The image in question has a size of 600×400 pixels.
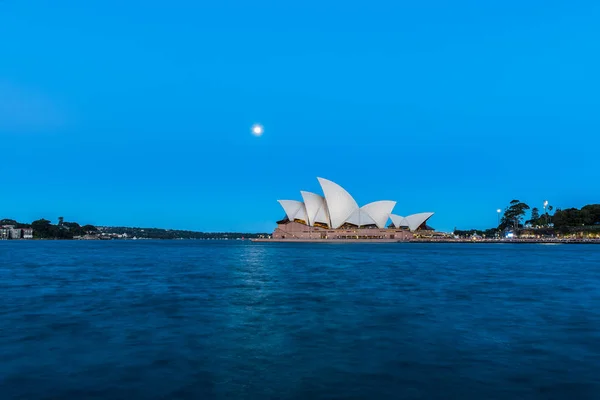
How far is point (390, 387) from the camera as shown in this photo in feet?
22.4

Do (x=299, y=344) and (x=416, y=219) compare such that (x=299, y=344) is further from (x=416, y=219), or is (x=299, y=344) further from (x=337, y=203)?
(x=416, y=219)

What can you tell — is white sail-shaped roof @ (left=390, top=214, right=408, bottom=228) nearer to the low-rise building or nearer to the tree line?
the tree line

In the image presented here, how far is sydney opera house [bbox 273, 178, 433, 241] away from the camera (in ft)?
356

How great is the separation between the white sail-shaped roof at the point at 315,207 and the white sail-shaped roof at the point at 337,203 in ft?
10.2

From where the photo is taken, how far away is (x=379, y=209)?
119312 millimetres

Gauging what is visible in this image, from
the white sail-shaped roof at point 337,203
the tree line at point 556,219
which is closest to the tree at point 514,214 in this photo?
the tree line at point 556,219

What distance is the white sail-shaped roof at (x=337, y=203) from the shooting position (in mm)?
101812

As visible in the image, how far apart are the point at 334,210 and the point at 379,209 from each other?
678 inches

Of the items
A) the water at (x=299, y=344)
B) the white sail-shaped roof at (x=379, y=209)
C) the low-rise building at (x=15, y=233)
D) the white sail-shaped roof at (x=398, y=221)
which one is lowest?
the water at (x=299, y=344)

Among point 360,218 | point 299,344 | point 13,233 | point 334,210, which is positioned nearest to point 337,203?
point 334,210

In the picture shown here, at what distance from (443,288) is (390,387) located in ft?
49.0

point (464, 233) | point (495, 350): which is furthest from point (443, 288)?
point (464, 233)

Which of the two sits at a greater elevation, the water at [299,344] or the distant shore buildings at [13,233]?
the distant shore buildings at [13,233]

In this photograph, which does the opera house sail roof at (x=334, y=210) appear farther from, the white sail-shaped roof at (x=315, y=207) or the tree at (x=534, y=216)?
the tree at (x=534, y=216)
